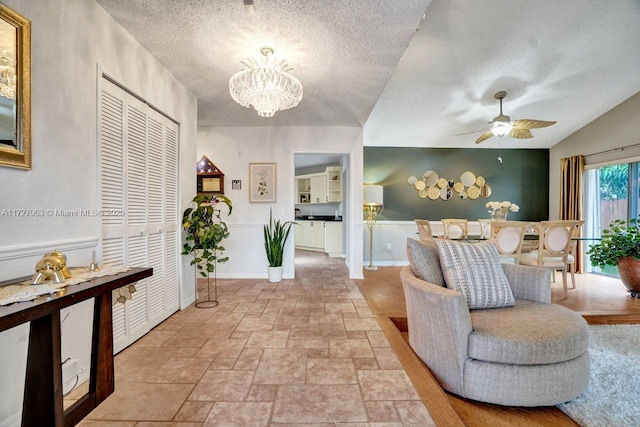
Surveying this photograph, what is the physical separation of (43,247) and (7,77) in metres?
0.81

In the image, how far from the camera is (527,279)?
2158mm

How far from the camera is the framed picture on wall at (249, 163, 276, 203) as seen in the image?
450cm

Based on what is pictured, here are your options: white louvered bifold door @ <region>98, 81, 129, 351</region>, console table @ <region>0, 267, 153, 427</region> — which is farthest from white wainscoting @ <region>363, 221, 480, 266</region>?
console table @ <region>0, 267, 153, 427</region>

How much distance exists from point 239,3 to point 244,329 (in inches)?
98.3

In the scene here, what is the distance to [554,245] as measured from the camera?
3566 mm

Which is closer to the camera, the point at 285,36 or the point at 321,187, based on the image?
the point at 285,36

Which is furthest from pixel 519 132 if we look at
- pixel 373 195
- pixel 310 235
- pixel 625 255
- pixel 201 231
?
pixel 310 235

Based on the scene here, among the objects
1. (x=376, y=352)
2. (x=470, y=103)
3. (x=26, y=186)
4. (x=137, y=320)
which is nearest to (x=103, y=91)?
(x=26, y=186)

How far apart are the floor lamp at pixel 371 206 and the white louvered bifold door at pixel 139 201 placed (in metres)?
3.37

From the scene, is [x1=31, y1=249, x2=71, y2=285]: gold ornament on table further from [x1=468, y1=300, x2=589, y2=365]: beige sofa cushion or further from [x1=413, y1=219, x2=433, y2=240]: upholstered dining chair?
[x1=413, y1=219, x2=433, y2=240]: upholstered dining chair

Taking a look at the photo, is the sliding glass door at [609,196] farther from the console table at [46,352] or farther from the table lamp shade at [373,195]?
the console table at [46,352]

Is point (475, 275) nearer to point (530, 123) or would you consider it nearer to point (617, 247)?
point (530, 123)

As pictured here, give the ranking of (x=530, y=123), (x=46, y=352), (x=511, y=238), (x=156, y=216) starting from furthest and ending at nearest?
1. (x=530, y=123)
2. (x=511, y=238)
3. (x=156, y=216)
4. (x=46, y=352)

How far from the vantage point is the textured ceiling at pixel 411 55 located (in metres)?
2.05
